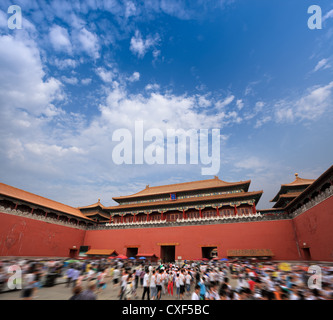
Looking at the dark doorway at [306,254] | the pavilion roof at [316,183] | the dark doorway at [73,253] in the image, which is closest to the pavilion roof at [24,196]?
the dark doorway at [73,253]

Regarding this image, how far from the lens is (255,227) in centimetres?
1956

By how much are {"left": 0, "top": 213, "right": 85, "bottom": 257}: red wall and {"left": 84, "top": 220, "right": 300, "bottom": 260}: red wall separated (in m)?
4.86

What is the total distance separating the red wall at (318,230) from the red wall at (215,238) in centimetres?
164

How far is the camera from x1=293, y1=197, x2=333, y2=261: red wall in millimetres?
13438

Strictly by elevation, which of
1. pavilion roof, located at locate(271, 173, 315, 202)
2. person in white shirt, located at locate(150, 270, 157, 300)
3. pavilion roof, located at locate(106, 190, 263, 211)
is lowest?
person in white shirt, located at locate(150, 270, 157, 300)

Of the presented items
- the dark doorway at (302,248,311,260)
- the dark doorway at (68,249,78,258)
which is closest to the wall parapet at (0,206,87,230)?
the dark doorway at (68,249,78,258)

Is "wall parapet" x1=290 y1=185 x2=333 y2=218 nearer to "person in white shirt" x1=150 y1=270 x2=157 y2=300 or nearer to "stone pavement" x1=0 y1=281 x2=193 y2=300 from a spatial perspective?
"stone pavement" x1=0 y1=281 x2=193 y2=300

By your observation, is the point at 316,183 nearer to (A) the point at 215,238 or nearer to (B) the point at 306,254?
(B) the point at 306,254

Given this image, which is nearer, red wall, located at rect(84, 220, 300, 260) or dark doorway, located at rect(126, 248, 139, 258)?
red wall, located at rect(84, 220, 300, 260)

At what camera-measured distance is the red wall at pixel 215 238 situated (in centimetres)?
1866

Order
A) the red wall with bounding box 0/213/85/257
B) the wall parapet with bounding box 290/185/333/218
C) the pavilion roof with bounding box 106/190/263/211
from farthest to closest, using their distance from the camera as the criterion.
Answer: the pavilion roof with bounding box 106/190/263/211 < the red wall with bounding box 0/213/85/257 < the wall parapet with bounding box 290/185/333/218

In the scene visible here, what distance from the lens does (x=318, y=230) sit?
48.4 ft

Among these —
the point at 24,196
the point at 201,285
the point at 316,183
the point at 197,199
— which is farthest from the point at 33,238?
the point at 316,183
